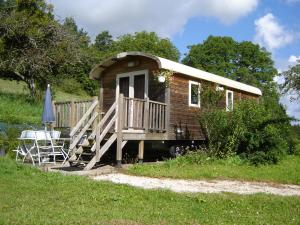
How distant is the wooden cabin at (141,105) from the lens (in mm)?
12156

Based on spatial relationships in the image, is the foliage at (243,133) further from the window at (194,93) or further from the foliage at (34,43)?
the foliage at (34,43)

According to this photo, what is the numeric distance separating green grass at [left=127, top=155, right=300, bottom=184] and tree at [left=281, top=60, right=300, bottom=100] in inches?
693

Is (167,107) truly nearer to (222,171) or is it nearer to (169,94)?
(169,94)

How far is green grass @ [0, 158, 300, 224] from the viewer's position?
5.82 m

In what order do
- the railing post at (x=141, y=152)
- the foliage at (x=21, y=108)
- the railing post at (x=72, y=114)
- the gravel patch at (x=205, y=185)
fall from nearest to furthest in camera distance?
the gravel patch at (x=205, y=185)
the railing post at (x=141, y=152)
the railing post at (x=72, y=114)
the foliage at (x=21, y=108)

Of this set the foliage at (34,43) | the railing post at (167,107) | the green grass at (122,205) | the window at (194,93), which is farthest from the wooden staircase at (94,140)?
the foliage at (34,43)

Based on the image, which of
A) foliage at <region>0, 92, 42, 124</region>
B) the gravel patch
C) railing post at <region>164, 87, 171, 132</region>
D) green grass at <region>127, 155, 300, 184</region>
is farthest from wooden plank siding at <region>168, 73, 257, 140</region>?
foliage at <region>0, 92, 42, 124</region>

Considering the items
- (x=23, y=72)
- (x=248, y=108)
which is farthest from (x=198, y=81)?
(x=23, y=72)

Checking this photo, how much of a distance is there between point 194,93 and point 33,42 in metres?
12.3

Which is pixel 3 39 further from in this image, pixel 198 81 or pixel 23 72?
pixel 198 81

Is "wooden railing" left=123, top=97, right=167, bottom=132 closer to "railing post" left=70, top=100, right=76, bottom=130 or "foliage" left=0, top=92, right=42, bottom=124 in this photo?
"railing post" left=70, top=100, right=76, bottom=130

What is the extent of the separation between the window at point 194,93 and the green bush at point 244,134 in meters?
0.92

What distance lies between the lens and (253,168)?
1301 cm

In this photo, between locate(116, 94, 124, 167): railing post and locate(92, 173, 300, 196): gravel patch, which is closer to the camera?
locate(92, 173, 300, 196): gravel patch
